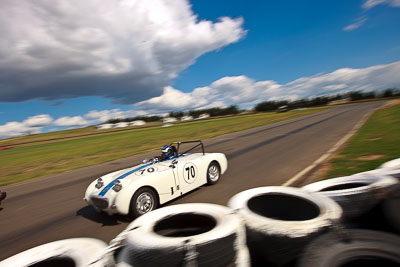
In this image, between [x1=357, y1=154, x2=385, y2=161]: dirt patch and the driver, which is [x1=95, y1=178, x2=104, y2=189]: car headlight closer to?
the driver

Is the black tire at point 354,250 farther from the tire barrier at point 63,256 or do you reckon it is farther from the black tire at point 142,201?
the black tire at point 142,201

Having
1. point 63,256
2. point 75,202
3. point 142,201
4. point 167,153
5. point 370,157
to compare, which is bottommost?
point 370,157

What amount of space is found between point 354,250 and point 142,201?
12.1 ft

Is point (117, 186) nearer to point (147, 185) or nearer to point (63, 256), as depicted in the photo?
point (147, 185)

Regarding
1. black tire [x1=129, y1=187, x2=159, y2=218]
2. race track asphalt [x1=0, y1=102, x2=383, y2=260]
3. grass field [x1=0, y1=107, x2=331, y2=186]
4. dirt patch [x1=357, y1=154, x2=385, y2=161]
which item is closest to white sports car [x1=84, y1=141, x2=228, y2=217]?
black tire [x1=129, y1=187, x2=159, y2=218]

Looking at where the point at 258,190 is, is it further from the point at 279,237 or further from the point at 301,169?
the point at 301,169

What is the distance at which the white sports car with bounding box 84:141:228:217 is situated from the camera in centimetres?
425

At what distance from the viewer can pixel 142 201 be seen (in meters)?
4.52

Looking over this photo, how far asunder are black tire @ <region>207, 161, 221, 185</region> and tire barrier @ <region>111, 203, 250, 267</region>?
11.8 feet

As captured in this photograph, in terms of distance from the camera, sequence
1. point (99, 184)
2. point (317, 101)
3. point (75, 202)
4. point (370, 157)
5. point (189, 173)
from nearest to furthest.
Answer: point (99, 184) < point (189, 173) < point (75, 202) < point (370, 157) < point (317, 101)

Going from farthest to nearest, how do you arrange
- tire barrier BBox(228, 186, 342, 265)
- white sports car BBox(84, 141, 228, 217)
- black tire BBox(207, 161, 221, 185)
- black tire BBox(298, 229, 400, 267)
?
black tire BBox(207, 161, 221, 185), white sports car BBox(84, 141, 228, 217), tire barrier BBox(228, 186, 342, 265), black tire BBox(298, 229, 400, 267)

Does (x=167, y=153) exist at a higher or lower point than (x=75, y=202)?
higher

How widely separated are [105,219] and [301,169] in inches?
227

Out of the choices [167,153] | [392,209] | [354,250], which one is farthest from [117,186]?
[392,209]
